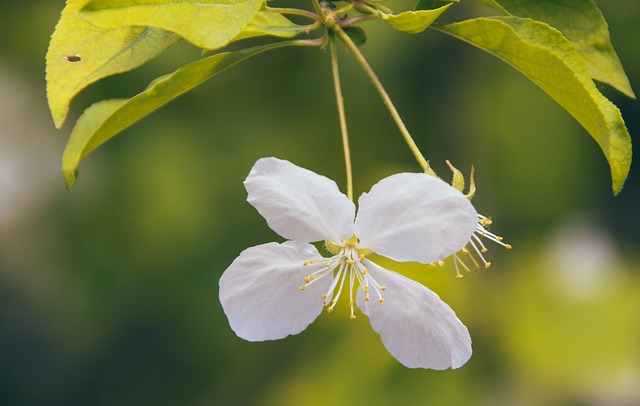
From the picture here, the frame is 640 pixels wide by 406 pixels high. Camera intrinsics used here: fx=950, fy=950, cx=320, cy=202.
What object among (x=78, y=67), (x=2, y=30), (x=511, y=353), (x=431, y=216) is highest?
(x=78, y=67)

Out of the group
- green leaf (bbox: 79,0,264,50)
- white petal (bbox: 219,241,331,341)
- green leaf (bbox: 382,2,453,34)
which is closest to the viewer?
green leaf (bbox: 79,0,264,50)

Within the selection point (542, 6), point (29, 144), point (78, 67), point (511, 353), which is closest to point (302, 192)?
point (78, 67)

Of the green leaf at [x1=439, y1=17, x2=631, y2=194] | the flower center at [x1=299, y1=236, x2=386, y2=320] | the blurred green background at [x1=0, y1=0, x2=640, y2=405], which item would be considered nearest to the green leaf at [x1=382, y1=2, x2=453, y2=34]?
the green leaf at [x1=439, y1=17, x2=631, y2=194]

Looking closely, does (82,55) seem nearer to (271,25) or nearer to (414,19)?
(271,25)

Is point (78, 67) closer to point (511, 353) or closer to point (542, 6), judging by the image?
point (542, 6)

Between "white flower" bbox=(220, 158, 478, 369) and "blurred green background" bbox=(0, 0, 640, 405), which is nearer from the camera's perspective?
"white flower" bbox=(220, 158, 478, 369)

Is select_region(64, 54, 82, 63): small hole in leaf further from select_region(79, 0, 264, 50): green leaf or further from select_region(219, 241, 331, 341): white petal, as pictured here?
select_region(219, 241, 331, 341): white petal

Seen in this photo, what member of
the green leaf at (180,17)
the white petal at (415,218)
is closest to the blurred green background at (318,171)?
the white petal at (415,218)
